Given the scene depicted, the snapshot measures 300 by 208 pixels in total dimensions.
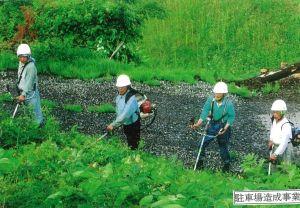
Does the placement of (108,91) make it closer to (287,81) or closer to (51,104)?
(51,104)

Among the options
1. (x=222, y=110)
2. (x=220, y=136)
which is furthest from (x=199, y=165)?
(x=222, y=110)

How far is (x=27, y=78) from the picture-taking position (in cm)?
1281

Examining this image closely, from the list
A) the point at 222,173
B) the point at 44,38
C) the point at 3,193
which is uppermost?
the point at 44,38

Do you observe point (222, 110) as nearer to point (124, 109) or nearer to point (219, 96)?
point (219, 96)

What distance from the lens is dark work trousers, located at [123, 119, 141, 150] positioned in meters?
12.4

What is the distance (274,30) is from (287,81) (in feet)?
25.7

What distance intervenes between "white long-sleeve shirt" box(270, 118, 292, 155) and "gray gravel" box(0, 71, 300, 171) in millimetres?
2286

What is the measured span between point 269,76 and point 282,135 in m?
11.9

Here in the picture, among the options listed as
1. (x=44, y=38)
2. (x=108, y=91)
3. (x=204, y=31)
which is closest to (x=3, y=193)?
(x=108, y=91)

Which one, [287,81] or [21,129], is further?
[287,81]

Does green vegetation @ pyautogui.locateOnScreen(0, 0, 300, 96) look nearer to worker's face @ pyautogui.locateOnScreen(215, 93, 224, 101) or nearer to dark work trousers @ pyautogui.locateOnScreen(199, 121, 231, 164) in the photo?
dark work trousers @ pyautogui.locateOnScreen(199, 121, 231, 164)

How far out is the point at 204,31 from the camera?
98.4 ft

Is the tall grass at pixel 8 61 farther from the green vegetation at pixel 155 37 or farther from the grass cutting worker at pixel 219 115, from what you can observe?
the grass cutting worker at pixel 219 115

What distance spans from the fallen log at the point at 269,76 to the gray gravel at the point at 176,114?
19.2 inches
